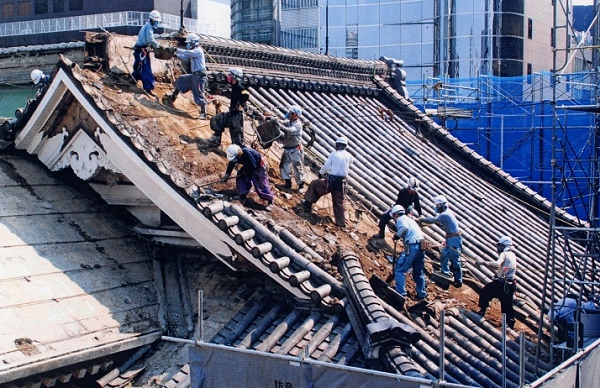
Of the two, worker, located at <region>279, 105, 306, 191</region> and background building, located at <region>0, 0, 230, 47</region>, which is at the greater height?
background building, located at <region>0, 0, 230, 47</region>

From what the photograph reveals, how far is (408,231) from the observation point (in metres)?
14.6

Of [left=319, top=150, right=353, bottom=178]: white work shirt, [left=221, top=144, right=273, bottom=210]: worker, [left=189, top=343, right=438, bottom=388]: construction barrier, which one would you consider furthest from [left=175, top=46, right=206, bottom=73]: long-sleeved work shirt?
[left=189, top=343, right=438, bottom=388]: construction barrier

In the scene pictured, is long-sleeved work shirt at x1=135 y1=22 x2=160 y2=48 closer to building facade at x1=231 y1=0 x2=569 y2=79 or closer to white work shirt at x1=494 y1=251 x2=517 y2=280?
white work shirt at x1=494 y1=251 x2=517 y2=280

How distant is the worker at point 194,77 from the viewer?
16547 millimetres

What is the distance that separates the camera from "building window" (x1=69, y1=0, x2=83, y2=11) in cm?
6053

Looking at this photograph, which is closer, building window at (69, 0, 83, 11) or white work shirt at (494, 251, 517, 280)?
white work shirt at (494, 251, 517, 280)

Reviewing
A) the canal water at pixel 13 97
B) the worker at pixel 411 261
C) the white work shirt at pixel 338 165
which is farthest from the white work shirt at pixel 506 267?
the canal water at pixel 13 97

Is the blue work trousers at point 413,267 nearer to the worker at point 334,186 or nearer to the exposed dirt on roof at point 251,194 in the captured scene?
the exposed dirt on roof at point 251,194

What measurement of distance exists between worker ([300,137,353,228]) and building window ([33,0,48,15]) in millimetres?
51378

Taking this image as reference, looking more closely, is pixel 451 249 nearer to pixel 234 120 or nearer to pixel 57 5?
pixel 234 120

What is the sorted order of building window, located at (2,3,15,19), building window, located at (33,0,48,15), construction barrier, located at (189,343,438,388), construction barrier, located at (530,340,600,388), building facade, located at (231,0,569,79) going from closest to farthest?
construction barrier, located at (189,343,438,388), construction barrier, located at (530,340,600,388), building facade, located at (231,0,569,79), building window, located at (33,0,48,15), building window, located at (2,3,15,19)

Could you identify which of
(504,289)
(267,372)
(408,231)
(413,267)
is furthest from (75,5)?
(267,372)

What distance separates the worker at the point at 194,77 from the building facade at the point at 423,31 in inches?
1191

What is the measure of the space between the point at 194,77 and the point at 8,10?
52.1 m
